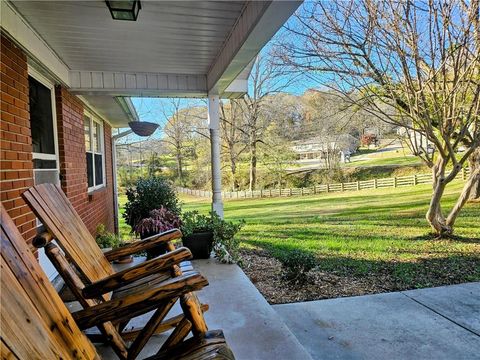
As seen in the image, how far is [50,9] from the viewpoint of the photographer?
2.47 metres

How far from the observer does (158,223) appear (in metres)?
3.86

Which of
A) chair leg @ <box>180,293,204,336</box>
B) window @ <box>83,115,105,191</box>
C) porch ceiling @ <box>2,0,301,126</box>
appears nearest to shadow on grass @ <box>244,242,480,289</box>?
porch ceiling @ <box>2,0,301,126</box>

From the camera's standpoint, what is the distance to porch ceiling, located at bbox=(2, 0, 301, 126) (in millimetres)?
2420

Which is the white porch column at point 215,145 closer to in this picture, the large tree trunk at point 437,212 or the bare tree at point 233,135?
the large tree trunk at point 437,212

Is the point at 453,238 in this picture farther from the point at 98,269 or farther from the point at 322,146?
the point at 322,146

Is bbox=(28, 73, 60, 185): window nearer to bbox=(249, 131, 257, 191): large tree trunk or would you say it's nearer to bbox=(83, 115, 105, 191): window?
bbox=(83, 115, 105, 191): window

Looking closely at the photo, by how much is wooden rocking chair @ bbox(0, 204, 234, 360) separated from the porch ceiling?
1748 mm

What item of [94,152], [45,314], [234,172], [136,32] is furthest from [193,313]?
[234,172]

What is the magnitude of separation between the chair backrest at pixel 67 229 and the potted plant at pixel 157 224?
1.65 meters

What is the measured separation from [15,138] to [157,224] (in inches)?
68.1

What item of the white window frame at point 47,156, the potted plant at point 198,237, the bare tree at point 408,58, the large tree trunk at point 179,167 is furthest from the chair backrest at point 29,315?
the large tree trunk at point 179,167

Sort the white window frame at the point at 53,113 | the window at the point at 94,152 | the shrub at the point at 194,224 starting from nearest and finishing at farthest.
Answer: the white window frame at the point at 53,113, the shrub at the point at 194,224, the window at the point at 94,152

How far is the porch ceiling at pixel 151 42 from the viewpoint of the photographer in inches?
95.3

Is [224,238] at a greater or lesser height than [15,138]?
lesser
